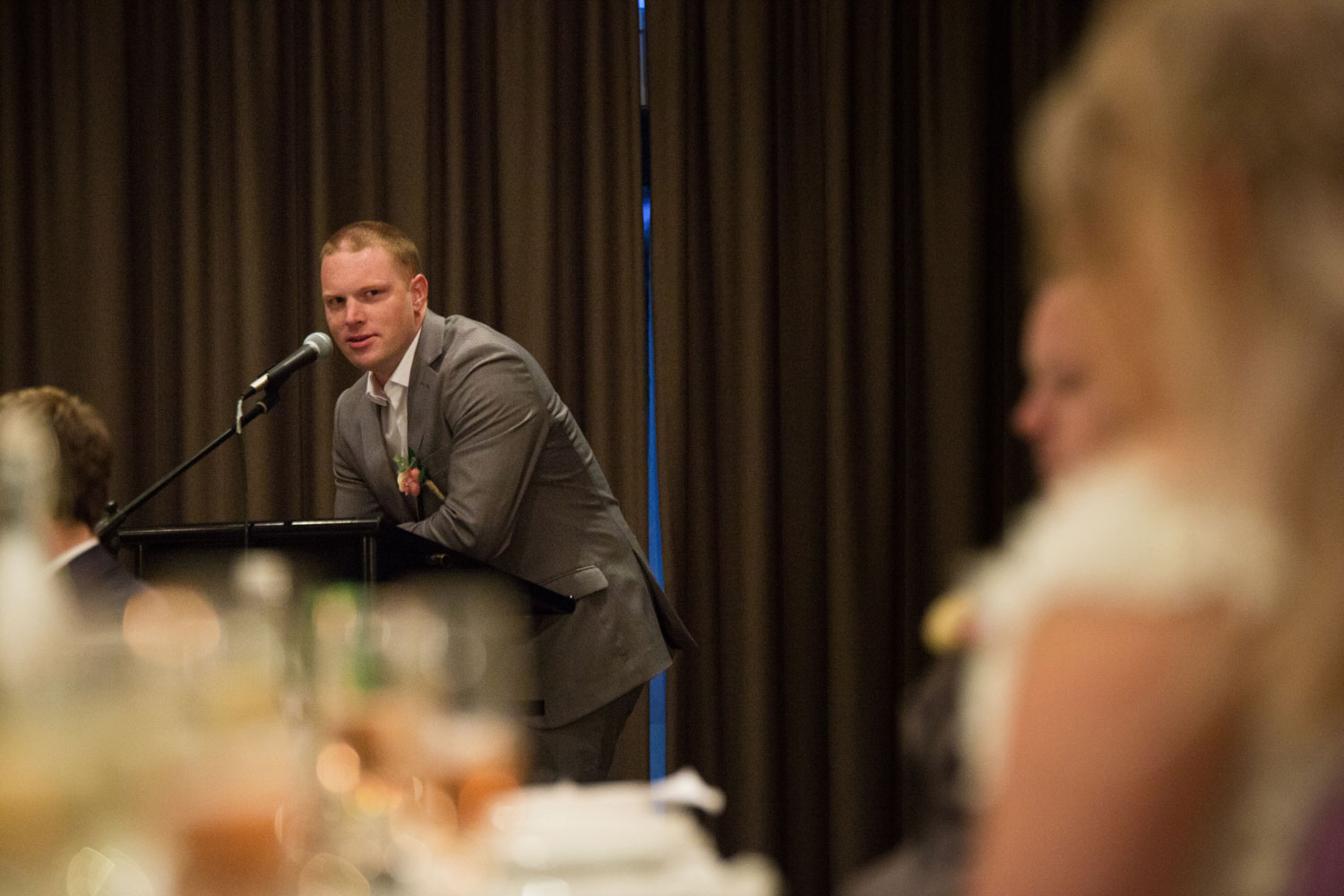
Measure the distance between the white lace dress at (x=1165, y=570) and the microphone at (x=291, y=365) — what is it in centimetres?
213

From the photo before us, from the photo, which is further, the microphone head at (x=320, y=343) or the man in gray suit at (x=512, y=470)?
the man in gray suit at (x=512, y=470)

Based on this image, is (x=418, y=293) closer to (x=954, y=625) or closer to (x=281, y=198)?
(x=281, y=198)

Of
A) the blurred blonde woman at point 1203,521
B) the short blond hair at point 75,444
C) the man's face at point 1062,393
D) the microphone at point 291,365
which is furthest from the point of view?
the microphone at point 291,365

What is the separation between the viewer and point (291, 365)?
2779 mm

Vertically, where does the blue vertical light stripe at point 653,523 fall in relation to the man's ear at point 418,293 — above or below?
below

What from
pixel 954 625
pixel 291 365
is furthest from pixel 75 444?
pixel 954 625

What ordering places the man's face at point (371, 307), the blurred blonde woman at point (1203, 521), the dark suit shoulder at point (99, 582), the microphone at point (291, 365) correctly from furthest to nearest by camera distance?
the man's face at point (371, 307) → the microphone at point (291, 365) → the dark suit shoulder at point (99, 582) → the blurred blonde woman at point (1203, 521)

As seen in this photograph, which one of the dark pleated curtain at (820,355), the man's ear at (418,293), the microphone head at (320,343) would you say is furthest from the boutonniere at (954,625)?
the dark pleated curtain at (820,355)

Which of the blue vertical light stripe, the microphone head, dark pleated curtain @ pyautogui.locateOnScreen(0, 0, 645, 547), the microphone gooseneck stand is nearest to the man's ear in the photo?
the microphone head

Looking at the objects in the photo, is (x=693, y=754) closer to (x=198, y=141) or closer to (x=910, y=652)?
(x=910, y=652)

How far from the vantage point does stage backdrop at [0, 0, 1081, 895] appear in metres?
4.59

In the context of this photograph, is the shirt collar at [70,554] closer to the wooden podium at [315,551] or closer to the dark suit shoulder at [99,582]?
the dark suit shoulder at [99,582]

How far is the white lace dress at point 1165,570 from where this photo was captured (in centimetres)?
69

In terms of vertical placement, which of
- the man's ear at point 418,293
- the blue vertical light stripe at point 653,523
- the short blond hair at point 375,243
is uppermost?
the short blond hair at point 375,243
